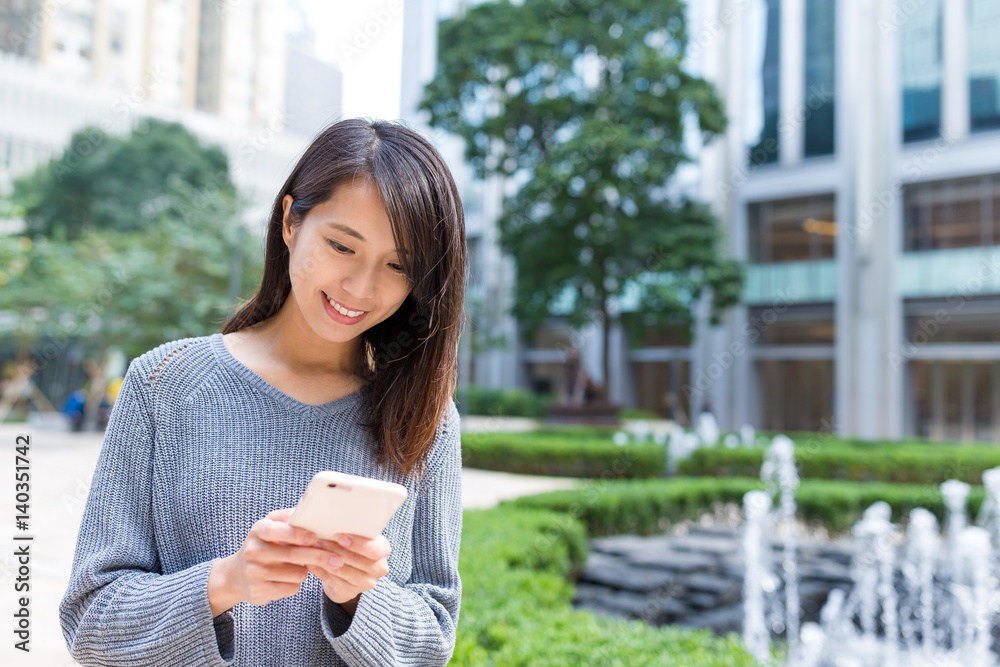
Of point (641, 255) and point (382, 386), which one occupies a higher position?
point (641, 255)

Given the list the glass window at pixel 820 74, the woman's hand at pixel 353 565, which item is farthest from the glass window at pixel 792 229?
the woman's hand at pixel 353 565

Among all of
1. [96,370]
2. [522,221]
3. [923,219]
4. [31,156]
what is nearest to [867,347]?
[923,219]

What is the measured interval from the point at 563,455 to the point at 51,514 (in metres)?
7.12

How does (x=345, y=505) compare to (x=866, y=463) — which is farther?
(x=866, y=463)

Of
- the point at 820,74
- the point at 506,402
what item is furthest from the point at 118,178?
the point at 820,74

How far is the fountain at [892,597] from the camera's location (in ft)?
17.2

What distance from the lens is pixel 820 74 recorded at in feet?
62.2

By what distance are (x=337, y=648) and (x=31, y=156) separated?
3436cm

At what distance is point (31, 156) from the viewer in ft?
97.7

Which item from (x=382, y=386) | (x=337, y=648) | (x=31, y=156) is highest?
(x=31, y=156)

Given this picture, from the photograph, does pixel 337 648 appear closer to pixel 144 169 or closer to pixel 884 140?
pixel 884 140

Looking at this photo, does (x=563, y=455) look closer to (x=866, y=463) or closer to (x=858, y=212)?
(x=866, y=463)

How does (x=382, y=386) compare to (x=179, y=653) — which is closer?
(x=179, y=653)

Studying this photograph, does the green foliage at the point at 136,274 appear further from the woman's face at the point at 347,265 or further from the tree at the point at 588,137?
the woman's face at the point at 347,265
